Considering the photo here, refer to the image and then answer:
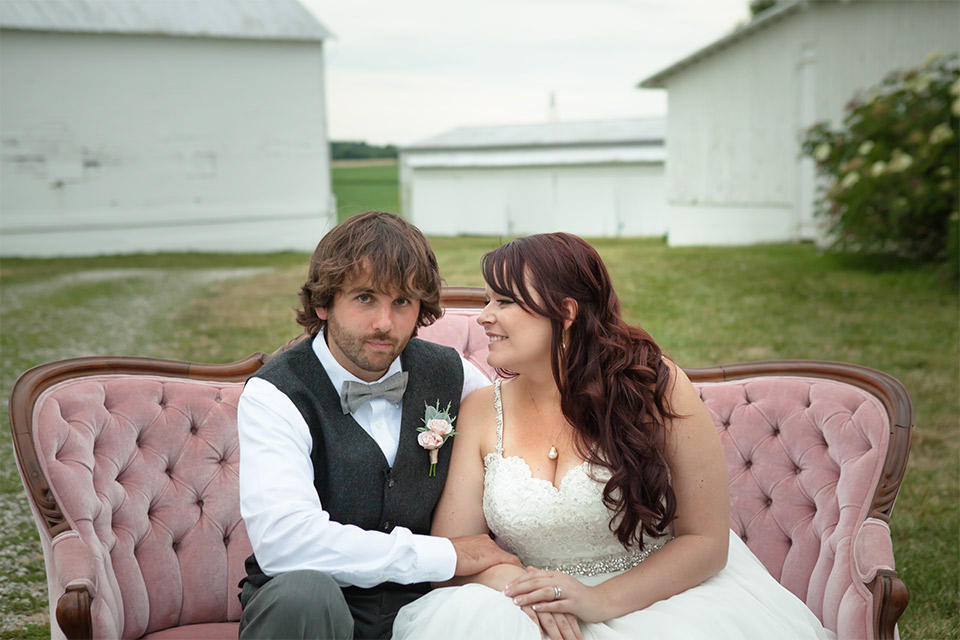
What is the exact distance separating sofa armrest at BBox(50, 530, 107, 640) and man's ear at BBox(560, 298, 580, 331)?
1.59m

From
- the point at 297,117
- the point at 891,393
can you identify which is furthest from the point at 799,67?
the point at 891,393

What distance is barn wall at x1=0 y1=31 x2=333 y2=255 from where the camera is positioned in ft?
70.9

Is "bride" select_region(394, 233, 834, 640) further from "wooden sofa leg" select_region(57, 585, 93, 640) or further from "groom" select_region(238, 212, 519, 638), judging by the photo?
"wooden sofa leg" select_region(57, 585, 93, 640)

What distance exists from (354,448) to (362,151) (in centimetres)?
2805

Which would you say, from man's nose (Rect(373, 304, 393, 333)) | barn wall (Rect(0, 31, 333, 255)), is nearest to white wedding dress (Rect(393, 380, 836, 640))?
man's nose (Rect(373, 304, 393, 333))

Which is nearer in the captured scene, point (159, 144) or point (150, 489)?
point (150, 489)

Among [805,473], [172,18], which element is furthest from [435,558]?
[172,18]

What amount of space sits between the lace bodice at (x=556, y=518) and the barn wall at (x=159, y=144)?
21.7m

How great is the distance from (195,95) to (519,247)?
2263cm

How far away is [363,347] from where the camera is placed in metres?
2.69

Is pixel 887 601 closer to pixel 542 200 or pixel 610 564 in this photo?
pixel 610 564

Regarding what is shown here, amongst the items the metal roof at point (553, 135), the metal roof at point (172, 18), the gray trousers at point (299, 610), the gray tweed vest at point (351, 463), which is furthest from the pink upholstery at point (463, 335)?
the metal roof at point (553, 135)

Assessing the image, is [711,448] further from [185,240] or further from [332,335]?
[185,240]

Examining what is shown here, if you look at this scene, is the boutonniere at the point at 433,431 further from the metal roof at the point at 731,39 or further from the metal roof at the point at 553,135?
the metal roof at the point at 553,135
